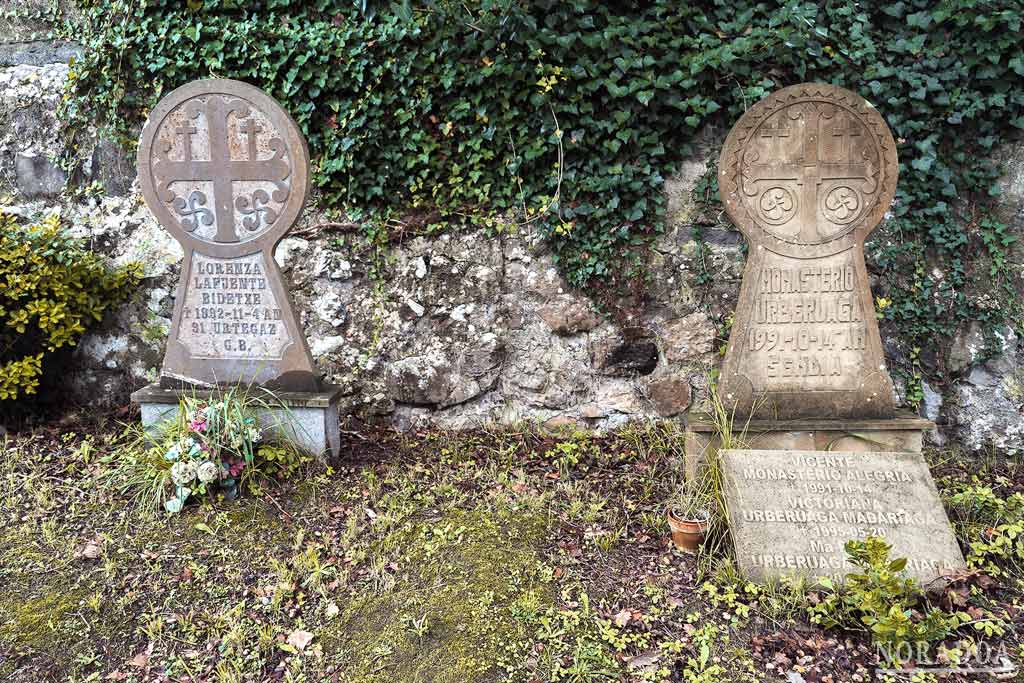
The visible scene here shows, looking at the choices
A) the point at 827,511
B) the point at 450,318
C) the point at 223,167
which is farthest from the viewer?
the point at 450,318

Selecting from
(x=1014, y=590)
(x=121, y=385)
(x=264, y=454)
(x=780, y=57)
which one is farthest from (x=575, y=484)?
(x=121, y=385)

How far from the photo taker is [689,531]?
9.79 ft

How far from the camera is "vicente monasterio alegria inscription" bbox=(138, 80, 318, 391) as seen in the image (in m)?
3.50

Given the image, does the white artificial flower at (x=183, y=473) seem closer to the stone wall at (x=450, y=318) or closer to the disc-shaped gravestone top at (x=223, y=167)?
the disc-shaped gravestone top at (x=223, y=167)

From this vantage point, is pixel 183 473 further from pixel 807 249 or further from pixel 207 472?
pixel 807 249

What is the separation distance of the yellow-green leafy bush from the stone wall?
24cm

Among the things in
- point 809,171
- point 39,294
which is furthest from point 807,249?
point 39,294

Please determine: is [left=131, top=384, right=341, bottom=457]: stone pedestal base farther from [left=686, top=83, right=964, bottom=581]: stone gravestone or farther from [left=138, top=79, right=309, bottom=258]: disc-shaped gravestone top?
[left=686, top=83, right=964, bottom=581]: stone gravestone

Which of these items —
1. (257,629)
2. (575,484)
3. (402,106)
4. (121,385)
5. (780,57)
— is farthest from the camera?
(121,385)

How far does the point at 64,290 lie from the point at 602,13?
3568 mm

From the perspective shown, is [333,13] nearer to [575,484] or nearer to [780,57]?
[780,57]

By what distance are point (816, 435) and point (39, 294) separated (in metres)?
4.36

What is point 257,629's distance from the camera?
2.56 m

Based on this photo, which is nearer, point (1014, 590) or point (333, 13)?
point (1014, 590)
